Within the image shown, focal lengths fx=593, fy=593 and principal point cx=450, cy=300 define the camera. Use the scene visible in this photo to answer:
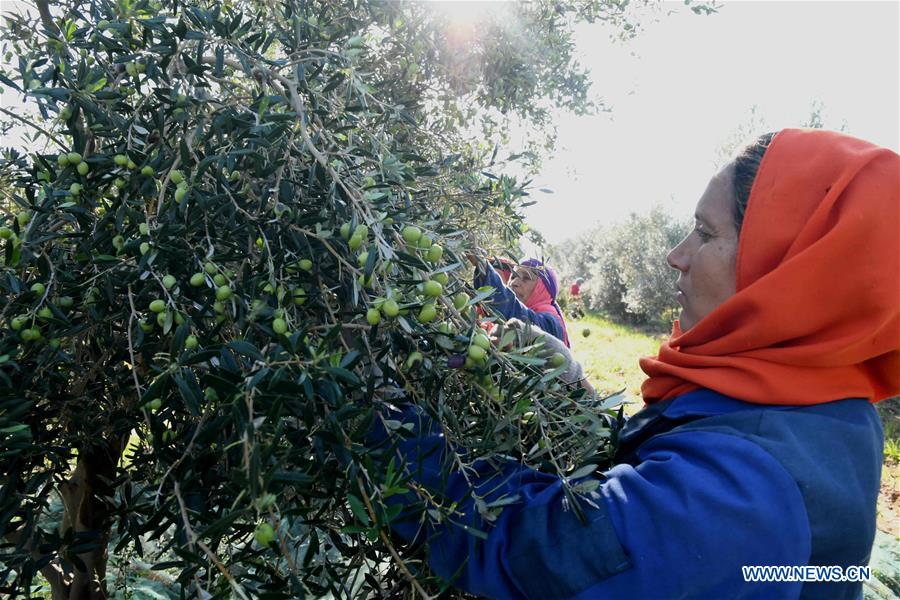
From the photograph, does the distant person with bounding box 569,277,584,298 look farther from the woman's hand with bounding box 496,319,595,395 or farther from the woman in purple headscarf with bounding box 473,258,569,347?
the woman's hand with bounding box 496,319,595,395

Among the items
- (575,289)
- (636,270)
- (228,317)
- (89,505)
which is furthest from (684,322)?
(636,270)

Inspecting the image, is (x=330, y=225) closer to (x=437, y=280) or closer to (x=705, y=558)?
(x=437, y=280)

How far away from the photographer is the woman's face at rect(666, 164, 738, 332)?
1.73 metres

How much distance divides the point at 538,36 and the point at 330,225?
2.51 metres

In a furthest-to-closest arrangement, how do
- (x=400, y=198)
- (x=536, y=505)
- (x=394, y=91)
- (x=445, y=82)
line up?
(x=445, y=82), (x=394, y=91), (x=400, y=198), (x=536, y=505)

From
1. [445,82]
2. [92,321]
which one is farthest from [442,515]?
[445,82]

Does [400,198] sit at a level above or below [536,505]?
above

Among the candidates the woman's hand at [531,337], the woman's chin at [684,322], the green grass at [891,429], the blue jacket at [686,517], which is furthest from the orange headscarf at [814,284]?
the green grass at [891,429]

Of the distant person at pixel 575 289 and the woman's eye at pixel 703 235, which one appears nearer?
the woman's eye at pixel 703 235

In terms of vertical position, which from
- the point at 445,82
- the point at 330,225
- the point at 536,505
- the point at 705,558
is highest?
the point at 445,82

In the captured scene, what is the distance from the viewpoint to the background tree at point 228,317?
3.88 feet

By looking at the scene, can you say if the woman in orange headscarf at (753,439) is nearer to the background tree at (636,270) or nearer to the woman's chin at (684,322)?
the woman's chin at (684,322)

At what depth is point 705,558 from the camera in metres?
1.29

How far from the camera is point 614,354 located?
43.2 ft
